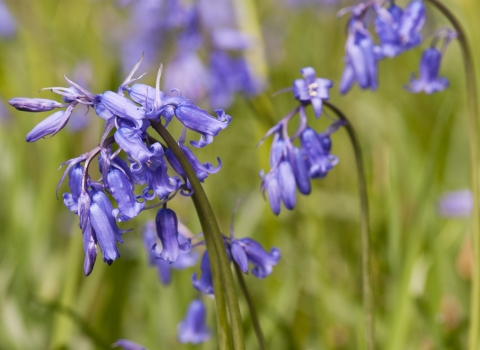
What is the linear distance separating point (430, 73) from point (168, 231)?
4.08ft

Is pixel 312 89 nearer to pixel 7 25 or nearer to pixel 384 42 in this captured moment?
pixel 384 42

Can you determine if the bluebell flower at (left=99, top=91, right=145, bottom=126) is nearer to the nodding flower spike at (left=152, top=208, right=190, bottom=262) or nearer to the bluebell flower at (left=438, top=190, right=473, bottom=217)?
the nodding flower spike at (left=152, top=208, right=190, bottom=262)

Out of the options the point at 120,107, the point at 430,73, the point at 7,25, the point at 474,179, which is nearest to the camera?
the point at 120,107

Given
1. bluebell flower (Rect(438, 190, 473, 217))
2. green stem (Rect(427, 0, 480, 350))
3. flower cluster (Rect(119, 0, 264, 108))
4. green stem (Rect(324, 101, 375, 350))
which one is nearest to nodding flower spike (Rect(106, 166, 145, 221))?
green stem (Rect(324, 101, 375, 350))

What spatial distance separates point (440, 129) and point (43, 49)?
2872mm

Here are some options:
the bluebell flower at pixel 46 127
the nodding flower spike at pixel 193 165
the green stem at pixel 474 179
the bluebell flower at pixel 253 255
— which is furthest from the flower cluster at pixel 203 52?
the bluebell flower at pixel 46 127

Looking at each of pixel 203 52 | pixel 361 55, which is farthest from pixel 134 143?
pixel 203 52

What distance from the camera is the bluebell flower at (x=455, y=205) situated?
3283 millimetres

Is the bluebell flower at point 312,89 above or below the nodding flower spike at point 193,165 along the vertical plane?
above

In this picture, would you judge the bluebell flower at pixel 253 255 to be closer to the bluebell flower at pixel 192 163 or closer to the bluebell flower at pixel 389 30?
the bluebell flower at pixel 192 163

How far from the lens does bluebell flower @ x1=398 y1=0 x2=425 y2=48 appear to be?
6.64 feet

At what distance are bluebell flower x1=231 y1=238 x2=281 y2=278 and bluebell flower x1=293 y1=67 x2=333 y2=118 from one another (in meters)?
0.40

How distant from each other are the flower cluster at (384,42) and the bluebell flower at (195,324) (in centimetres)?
90

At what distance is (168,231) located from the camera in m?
1.42
